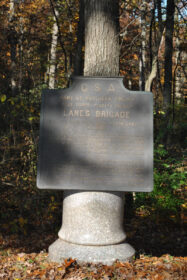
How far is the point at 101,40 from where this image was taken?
Answer: 14.1ft

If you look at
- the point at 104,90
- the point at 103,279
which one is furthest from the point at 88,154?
the point at 103,279

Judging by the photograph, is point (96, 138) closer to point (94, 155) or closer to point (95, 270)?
point (94, 155)

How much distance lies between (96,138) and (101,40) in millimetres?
1434

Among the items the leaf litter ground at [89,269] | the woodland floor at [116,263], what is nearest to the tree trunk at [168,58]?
the woodland floor at [116,263]

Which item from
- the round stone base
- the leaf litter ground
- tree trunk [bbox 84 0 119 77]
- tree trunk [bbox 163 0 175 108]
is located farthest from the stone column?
tree trunk [bbox 163 0 175 108]

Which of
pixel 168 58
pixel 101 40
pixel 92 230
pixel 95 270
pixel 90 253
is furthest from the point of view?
pixel 168 58

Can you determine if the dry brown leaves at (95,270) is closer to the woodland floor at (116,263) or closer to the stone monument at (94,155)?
the woodland floor at (116,263)

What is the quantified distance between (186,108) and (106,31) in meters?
10.6

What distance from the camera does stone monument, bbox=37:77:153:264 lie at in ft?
12.8

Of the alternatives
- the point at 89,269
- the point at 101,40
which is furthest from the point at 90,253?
the point at 101,40

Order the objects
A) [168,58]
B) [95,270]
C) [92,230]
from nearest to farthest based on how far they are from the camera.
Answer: [95,270]
[92,230]
[168,58]

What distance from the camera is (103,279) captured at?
137 inches

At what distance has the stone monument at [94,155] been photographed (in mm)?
3914

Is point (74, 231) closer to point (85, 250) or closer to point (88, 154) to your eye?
point (85, 250)
